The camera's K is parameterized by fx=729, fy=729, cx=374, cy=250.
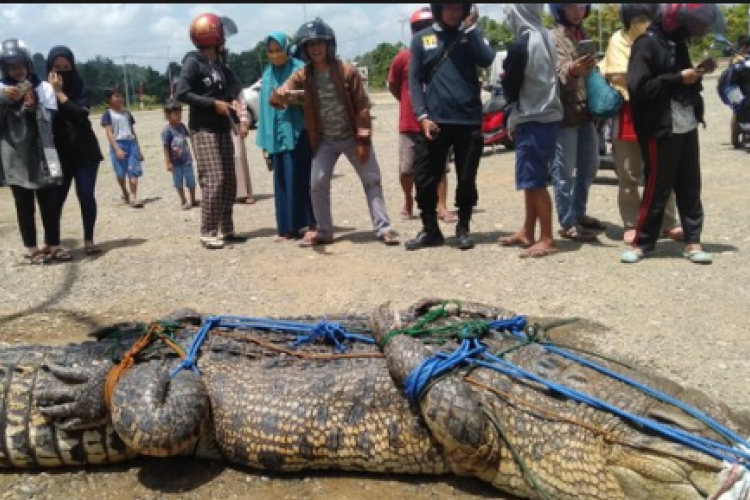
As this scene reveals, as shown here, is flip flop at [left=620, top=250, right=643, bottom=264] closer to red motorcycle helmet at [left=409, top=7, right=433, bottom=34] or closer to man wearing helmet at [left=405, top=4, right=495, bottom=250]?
man wearing helmet at [left=405, top=4, right=495, bottom=250]

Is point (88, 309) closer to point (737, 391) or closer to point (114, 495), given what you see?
point (114, 495)

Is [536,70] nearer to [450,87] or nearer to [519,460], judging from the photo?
[450,87]

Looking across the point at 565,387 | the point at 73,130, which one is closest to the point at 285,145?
the point at 73,130

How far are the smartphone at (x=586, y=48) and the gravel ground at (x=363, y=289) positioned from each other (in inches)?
65.7

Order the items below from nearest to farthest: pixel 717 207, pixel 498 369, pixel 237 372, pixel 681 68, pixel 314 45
A: pixel 498 369 → pixel 237 372 → pixel 681 68 → pixel 314 45 → pixel 717 207

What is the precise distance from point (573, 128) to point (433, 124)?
125cm

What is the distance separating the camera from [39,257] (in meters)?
7.15

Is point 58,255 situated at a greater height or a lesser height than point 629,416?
lesser

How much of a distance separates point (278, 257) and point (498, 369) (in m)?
3.90

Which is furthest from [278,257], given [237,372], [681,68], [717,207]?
[717,207]

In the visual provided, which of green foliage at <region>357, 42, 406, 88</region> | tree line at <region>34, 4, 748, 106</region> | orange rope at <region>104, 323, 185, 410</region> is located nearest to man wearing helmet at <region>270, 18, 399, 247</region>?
orange rope at <region>104, 323, 185, 410</region>

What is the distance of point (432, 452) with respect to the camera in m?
3.21

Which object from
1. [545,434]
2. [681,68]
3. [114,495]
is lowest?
[114,495]

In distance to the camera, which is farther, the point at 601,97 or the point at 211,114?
the point at 211,114
